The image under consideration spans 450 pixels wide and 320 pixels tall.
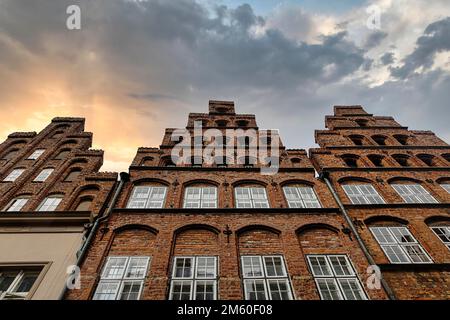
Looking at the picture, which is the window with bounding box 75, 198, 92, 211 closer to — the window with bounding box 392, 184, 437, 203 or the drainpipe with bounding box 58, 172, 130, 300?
the drainpipe with bounding box 58, 172, 130, 300

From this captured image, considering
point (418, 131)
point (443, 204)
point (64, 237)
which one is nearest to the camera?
point (64, 237)

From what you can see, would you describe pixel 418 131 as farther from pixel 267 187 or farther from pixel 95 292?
pixel 95 292

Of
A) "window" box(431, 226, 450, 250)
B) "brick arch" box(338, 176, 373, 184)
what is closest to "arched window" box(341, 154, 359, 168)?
"brick arch" box(338, 176, 373, 184)

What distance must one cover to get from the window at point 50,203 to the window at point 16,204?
76cm

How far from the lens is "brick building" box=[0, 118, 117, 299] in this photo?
748 centimetres

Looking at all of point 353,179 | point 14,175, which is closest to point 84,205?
point 14,175

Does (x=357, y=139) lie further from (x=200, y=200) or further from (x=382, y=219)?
(x=200, y=200)

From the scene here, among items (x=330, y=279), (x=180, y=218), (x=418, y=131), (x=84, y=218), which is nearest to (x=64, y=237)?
(x=84, y=218)

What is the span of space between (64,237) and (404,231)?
1196cm

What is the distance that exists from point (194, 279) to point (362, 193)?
8.08m

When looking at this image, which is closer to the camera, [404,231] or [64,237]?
[64,237]

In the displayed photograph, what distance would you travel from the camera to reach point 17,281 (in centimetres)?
728

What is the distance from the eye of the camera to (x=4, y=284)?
7273mm

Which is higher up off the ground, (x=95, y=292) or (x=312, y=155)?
(x=312, y=155)
